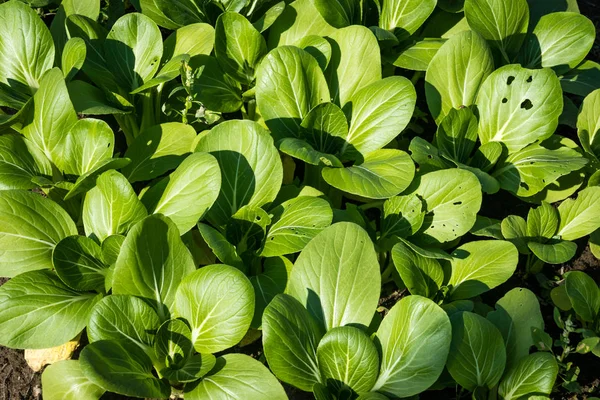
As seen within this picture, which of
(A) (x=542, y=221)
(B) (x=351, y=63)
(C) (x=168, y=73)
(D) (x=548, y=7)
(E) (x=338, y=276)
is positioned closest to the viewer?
(E) (x=338, y=276)

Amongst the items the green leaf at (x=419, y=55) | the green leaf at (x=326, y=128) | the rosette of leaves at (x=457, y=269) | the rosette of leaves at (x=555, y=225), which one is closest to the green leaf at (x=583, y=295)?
the rosette of leaves at (x=555, y=225)

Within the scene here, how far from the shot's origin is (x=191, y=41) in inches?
124

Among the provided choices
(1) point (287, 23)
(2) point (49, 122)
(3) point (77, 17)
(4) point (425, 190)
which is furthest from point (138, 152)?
(4) point (425, 190)

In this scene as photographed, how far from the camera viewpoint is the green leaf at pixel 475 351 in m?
2.33

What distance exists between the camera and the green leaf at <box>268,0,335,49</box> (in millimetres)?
3254

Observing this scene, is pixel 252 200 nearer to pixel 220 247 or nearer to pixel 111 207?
pixel 220 247

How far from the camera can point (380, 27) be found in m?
3.39

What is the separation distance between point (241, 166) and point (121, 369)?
3.04 feet

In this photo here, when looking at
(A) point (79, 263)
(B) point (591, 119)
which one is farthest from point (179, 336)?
(B) point (591, 119)

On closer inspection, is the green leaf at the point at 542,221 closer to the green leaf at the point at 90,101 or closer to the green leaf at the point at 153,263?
the green leaf at the point at 153,263

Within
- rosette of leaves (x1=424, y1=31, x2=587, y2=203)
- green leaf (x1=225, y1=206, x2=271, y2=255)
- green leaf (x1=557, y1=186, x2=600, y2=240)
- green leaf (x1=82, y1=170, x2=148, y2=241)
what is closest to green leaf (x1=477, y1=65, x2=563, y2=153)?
rosette of leaves (x1=424, y1=31, x2=587, y2=203)

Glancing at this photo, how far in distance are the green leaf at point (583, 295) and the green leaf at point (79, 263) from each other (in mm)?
1863

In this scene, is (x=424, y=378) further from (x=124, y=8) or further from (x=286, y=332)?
(x=124, y=8)

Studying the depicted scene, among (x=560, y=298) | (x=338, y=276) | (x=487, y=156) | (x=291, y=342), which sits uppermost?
(x=487, y=156)
